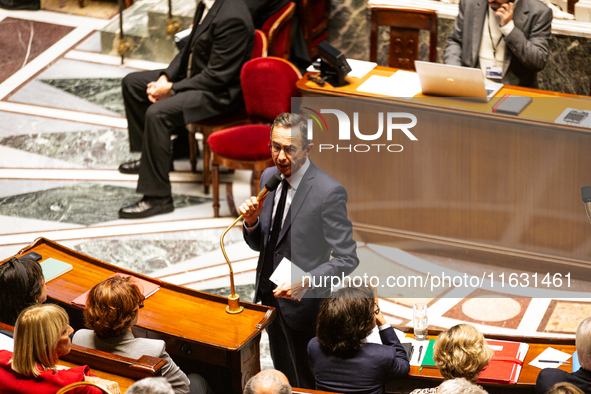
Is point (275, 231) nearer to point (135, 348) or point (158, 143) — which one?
point (135, 348)

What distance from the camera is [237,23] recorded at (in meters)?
5.07

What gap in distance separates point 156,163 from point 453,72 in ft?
7.30

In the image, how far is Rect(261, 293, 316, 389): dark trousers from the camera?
302cm

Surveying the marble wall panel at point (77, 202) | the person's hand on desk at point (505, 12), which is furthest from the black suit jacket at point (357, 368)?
the marble wall panel at point (77, 202)

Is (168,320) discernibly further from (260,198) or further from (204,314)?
(260,198)

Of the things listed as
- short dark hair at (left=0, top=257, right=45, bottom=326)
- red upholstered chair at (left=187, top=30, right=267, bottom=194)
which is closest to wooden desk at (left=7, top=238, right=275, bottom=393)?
short dark hair at (left=0, top=257, right=45, bottom=326)

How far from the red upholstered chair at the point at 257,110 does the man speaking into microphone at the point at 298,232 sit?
1.89m

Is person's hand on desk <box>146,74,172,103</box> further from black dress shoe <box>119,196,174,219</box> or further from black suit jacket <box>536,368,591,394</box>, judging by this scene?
black suit jacket <box>536,368,591,394</box>

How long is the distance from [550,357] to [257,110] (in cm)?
291

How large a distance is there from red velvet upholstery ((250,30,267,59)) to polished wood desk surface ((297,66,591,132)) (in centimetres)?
75

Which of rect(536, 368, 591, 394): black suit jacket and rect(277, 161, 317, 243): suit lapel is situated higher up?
rect(277, 161, 317, 243): suit lapel

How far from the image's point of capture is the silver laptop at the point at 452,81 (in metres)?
4.20

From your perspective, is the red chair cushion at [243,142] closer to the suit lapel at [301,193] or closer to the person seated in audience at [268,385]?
the suit lapel at [301,193]

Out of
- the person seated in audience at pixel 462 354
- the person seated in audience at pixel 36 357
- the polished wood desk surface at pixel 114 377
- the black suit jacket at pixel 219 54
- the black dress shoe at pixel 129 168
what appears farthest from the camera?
the black dress shoe at pixel 129 168
